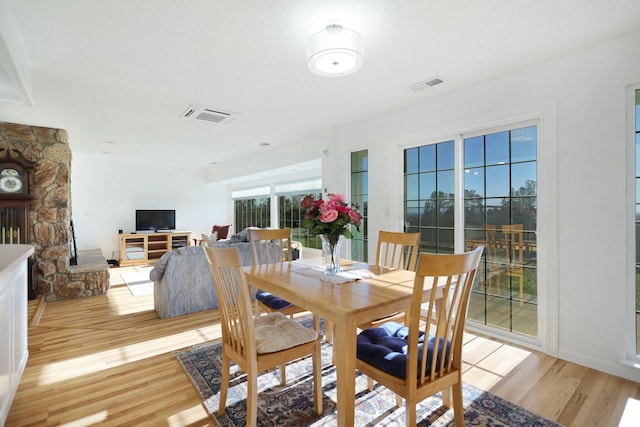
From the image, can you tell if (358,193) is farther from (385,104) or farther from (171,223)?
(171,223)

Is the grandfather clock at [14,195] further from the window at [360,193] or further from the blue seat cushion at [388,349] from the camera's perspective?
the blue seat cushion at [388,349]

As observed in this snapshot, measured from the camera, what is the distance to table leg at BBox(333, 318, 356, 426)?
1.36m

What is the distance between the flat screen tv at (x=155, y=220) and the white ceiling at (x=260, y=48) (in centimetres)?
382

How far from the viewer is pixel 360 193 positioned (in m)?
4.25

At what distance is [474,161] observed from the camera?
313 cm

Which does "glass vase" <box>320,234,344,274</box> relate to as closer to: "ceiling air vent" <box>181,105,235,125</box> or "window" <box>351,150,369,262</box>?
"window" <box>351,150,369,262</box>

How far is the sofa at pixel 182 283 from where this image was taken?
350 centimetres

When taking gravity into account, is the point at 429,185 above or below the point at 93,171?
below

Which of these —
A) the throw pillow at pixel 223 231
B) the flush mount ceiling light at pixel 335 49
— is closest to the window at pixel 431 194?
the flush mount ceiling light at pixel 335 49

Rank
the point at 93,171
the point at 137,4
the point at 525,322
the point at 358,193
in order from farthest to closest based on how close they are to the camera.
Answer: the point at 93,171
the point at 358,193
the point at 525,322
the point at 137,4

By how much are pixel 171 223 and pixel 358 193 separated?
568cm

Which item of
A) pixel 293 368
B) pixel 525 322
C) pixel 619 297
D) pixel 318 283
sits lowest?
pixel 293 368

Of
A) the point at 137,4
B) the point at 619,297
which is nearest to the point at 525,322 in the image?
the point at 619,297

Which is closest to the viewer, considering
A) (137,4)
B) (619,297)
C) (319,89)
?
(137,4)
